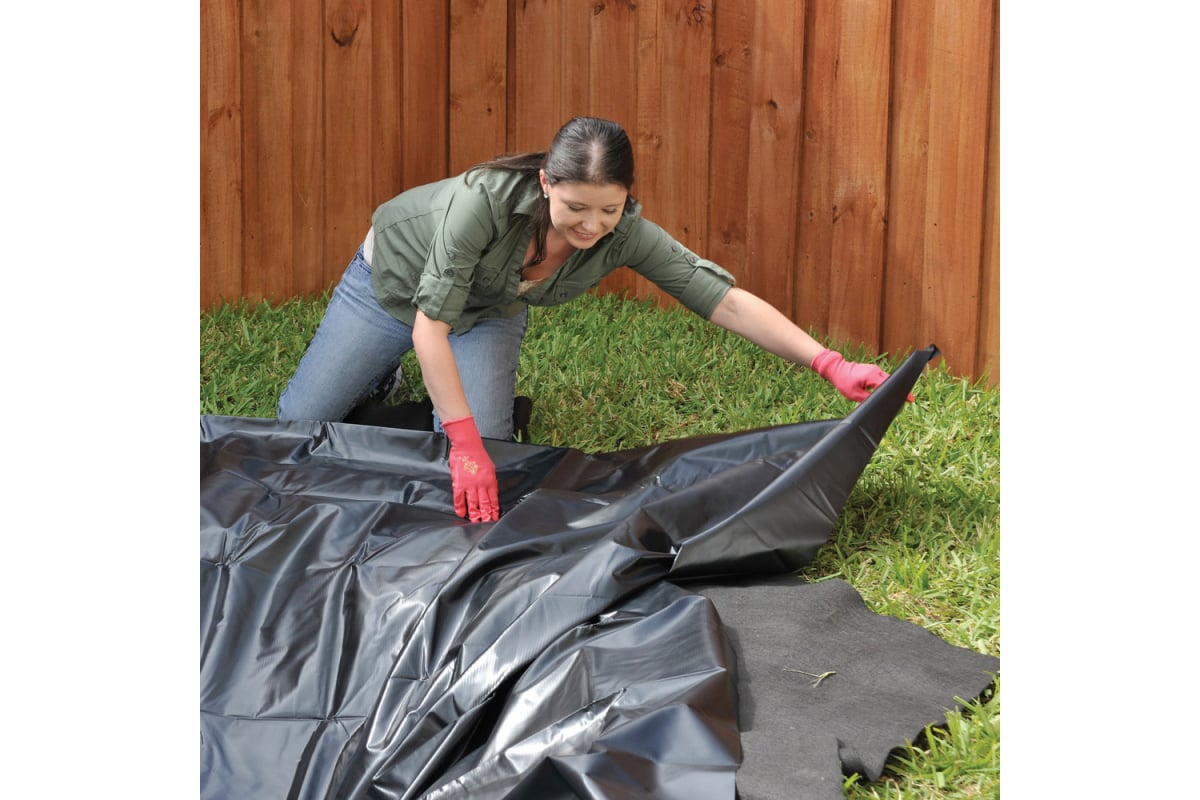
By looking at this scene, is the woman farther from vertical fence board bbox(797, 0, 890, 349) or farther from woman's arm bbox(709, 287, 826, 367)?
vertical fence board bbox(797, 0, 890, 349)

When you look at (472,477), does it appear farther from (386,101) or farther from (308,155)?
(386,101)

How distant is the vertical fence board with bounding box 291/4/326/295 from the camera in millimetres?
3479

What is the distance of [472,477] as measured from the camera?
2.12 meters

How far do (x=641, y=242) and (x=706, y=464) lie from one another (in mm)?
499

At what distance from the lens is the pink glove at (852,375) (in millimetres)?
2189

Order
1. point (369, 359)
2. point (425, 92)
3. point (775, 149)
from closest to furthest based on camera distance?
point (369, 359)
point (775, 149)
point (425, 92)

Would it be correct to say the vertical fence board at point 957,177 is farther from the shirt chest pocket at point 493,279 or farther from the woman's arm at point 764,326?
the shirt chest pocket at point 493,279

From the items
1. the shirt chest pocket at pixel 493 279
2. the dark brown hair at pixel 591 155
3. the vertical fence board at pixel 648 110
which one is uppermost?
the vertical fence board at pixel 648 110

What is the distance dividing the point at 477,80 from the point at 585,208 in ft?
6.24

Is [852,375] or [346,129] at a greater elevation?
[346,129]

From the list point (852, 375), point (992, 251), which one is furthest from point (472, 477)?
point (992, 251)

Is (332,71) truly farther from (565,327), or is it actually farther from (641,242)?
(641,242)

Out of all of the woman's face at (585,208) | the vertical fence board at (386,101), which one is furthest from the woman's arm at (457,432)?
the vertical fence board at (386,101)

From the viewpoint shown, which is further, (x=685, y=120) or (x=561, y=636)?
(x=685, y=120)
